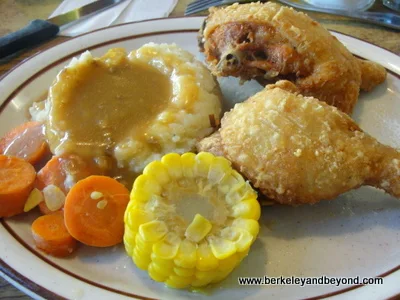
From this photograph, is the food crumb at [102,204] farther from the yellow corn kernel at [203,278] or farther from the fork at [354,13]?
the fork at [354,13]

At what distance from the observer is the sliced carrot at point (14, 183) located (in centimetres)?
209

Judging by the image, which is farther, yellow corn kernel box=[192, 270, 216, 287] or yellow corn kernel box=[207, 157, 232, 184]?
yellow corn kernel box=[207, 157, 232, 184]

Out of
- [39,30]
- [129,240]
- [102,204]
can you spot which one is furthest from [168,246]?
[39,30]

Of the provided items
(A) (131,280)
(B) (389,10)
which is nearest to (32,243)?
(A) (131,280)

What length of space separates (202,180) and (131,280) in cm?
51

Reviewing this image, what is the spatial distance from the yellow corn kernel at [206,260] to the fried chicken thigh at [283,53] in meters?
1.13

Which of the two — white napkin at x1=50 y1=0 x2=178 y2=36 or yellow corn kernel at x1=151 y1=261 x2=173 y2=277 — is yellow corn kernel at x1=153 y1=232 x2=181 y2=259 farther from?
white napkin at x1=50 y1=0 x2=178 y2=36

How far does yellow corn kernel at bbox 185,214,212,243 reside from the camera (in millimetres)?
1760

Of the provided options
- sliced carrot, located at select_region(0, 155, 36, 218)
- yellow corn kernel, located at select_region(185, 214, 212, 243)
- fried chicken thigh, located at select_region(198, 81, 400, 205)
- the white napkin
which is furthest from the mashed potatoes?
the white napkin

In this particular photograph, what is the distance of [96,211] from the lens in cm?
205

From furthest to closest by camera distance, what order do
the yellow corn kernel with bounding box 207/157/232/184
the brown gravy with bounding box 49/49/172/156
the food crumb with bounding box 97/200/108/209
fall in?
1. the brown gravy with bounding box 49/49/172/156
2. the food crumb with bounding box 97/200/108/209
3. the yellow corn kernel with bounding box 207/157/232/184

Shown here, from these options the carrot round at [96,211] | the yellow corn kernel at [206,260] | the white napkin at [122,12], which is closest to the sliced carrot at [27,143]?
the carrot round at [96,211]

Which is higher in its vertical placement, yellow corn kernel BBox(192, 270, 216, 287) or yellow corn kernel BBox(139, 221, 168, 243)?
yellow corn kernel BBox(139, 221, 168, 243)

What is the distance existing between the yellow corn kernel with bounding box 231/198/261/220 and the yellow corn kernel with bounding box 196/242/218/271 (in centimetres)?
21
